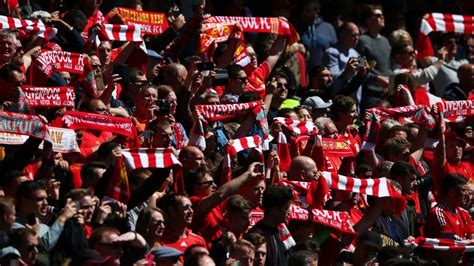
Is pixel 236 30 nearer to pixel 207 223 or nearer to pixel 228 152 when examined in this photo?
pixel 228 152

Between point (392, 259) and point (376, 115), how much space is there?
327 cm

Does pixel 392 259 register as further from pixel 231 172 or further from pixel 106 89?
pixel 106 89

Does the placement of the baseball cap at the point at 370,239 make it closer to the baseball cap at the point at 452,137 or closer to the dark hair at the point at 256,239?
the dark hair at the point at 256,239

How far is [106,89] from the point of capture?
14352mm

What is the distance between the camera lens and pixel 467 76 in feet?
61.2

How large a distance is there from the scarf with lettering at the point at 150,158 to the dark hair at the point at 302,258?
47.1 inches

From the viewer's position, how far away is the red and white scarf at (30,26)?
1442 centimetres

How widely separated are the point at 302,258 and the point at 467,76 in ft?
23.2

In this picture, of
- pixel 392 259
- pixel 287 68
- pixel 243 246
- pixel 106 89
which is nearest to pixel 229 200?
pixel 243 246

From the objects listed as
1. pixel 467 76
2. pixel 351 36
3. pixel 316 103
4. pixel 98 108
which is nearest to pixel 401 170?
pixel 316 103

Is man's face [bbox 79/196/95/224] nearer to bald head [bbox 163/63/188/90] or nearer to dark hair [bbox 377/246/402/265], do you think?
dark hair [bbox 377/246/402/265]

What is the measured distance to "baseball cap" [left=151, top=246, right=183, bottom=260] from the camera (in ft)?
37.6

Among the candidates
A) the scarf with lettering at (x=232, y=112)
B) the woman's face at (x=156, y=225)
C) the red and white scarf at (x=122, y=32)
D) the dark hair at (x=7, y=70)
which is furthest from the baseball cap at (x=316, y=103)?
the woman's face at (x=156, y=225)

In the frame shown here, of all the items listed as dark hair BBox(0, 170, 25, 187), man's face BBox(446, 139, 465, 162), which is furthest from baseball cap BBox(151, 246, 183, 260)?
man's face BBox(446, 139, 465, 162)
